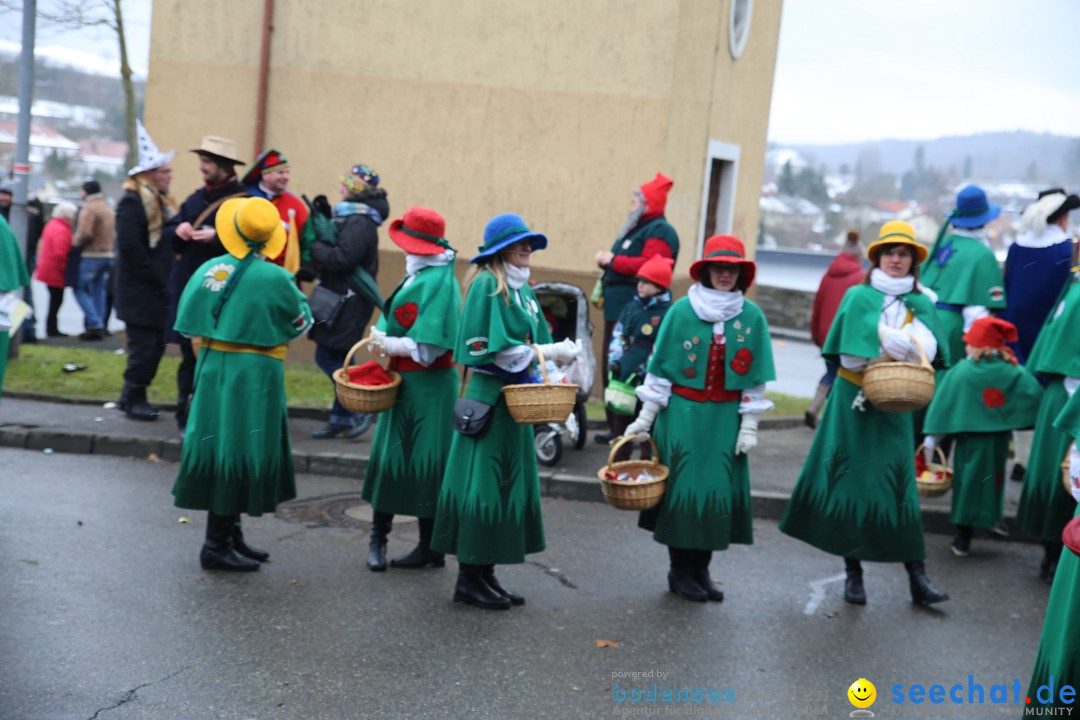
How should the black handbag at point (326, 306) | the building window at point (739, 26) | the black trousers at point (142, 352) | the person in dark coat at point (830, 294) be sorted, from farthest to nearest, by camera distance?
the building window at point (739, 26) < the person in dark coat at point (830, 294) < the black trousers at point (142, 352) < the black handbag at point (326, 306)

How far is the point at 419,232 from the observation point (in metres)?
7.06

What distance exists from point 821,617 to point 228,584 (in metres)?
3.23

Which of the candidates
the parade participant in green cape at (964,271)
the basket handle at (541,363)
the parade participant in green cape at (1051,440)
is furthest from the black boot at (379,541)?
the parade participant in green cape at (964,271)

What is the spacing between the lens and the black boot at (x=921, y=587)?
7285 millimetres

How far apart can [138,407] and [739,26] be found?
7969 millimetres

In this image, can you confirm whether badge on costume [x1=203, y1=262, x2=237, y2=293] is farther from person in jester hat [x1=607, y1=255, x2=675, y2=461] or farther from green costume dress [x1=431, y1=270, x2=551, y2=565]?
person in jester hat [x1=607, y1=255, x2=675, y2=461]

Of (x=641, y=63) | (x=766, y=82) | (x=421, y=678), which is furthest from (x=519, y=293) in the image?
(x=766, y=82)

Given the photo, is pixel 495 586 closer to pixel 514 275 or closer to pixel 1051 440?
pixel 514 275

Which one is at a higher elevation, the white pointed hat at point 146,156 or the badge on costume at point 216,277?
the white pointed hat at point 146,156

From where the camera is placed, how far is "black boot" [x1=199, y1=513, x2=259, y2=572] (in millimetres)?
6992

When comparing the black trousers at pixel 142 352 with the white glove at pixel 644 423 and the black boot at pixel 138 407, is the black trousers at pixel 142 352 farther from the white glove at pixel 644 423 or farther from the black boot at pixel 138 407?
the white glove at pixel 644 423

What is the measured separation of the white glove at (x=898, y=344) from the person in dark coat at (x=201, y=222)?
4904 mm

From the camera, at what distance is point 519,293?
21.8 ft

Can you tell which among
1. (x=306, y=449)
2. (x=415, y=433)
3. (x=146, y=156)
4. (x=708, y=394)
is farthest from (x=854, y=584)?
(x=146, y=156)
